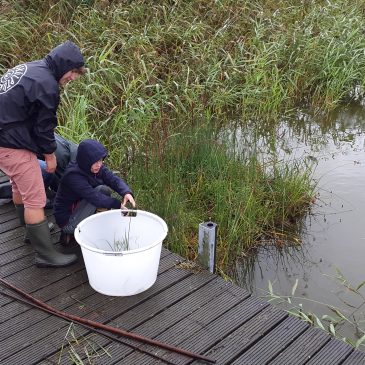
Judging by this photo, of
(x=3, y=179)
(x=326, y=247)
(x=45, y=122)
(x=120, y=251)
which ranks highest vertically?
(x=45, y=122)

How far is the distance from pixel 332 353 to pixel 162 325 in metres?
0.85

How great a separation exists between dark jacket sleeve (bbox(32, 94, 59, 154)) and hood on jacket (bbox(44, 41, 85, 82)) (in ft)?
0.51

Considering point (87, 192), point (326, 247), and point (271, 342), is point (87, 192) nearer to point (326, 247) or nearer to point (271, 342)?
point (271, 342)

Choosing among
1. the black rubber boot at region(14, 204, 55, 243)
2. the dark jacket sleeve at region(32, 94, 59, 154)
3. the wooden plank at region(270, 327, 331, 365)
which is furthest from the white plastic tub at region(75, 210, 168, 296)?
the wooden plank at region(270, 327, 331, 365)

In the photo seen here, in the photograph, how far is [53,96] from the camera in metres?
2.73

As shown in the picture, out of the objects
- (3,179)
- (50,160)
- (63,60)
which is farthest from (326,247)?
(3,179)

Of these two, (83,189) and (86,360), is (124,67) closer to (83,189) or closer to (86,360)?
(83,189)

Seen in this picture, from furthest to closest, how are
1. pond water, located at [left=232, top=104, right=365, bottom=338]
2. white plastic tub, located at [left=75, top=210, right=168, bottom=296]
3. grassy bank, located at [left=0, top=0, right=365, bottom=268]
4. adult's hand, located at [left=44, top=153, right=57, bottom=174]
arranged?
grassy bank, located at [left=0, top=0, right=365, bottom=268] < pond water, located at [left=232, top=104, right=365, bottom=338] < adult's hand, located at [left=44, top=153, right=57, bottom=174] < white plastic tub, located at [left=75, top=210, right=168, bottom=296]

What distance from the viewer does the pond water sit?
370cm

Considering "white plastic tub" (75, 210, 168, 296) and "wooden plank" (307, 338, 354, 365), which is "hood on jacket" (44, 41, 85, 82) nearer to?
"white plastic tub" (75, 210, 168, 296)

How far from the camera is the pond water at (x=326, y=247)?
145 inches

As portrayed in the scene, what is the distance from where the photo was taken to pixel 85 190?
313 centimetres

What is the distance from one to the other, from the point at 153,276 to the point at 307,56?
4.81m

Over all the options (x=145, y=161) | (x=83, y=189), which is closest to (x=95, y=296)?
(x=83, y=189)
